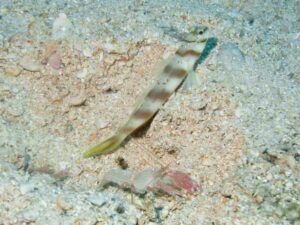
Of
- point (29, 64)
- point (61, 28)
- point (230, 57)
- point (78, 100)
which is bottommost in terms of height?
point (78, 100)

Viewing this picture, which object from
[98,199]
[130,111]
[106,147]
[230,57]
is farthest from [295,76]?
[98,199]

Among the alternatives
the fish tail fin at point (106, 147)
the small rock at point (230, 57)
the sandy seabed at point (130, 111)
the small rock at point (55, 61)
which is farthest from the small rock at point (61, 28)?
the small rock at point (230, 57)

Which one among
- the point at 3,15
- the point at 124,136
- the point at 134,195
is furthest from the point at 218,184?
the point at 3,15

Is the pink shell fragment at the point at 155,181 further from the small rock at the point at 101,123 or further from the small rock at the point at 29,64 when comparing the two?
the small rock at the point at 29,64

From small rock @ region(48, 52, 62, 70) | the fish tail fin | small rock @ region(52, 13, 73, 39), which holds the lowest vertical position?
the fish tail fin

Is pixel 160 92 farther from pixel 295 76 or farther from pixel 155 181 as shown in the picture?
pixel 295 76

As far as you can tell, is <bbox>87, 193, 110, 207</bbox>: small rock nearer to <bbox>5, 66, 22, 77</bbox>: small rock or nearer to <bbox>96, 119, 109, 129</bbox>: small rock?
<bbox>96, 119, 109, 129</bbox>: small rock

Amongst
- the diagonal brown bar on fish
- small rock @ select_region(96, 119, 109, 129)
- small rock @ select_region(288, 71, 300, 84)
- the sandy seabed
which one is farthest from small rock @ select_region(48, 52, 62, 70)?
small rock @ select_region(288, 71, 300, 84)
